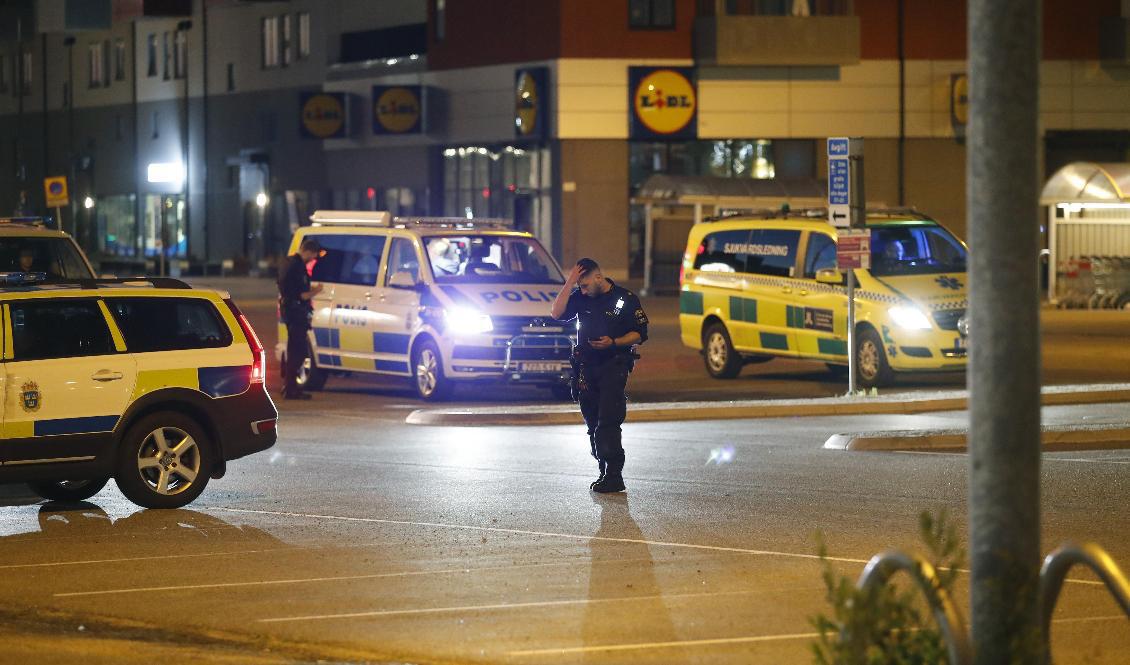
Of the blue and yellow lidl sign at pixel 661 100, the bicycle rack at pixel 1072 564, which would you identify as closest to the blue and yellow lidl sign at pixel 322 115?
the blue and yellow lidl sign at pixel 661 100

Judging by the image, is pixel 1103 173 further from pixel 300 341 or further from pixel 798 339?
pixel 300 341

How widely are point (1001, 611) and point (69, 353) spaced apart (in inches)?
348

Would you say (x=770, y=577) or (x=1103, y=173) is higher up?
(x=1103, y=173)

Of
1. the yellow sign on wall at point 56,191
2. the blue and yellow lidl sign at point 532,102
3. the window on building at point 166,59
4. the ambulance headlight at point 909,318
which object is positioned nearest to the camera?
the ambulance headlight at point 909,318

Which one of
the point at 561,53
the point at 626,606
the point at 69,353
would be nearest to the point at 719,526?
the point at 626,606

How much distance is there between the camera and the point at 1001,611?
19.1ft

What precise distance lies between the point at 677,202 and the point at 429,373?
25.0 metres

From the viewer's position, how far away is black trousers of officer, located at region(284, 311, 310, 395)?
2339 cm

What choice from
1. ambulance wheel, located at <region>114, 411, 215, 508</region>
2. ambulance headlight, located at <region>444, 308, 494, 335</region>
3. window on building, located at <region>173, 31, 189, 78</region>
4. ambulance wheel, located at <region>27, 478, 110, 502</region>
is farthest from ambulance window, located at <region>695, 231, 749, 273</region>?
window on building, located at <region>173, 31, 189, 78</region>

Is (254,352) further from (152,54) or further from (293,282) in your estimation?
(152,54)

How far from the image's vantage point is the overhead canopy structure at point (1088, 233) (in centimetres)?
4072

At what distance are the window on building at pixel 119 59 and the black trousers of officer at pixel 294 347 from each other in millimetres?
60171

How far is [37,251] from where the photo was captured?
65.2 ft

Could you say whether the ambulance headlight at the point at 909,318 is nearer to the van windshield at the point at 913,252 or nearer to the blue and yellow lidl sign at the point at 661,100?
the van windshield at the point at 913,252
